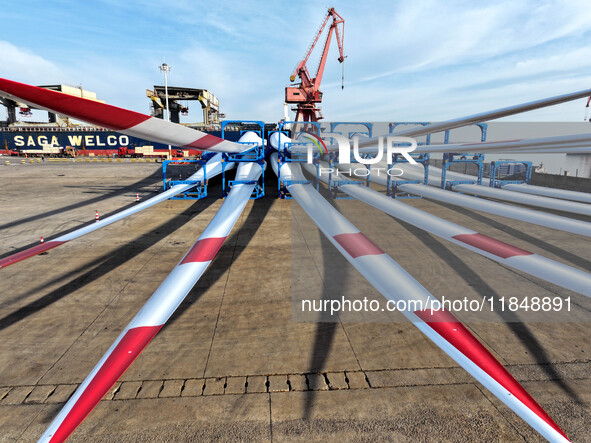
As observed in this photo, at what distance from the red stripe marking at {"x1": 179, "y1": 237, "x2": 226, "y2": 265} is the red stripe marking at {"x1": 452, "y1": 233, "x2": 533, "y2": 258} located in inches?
124

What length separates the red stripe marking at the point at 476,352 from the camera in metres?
2.03

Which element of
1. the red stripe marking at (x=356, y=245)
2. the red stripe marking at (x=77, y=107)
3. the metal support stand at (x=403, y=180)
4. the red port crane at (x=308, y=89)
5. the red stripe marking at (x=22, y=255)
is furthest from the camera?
the red port crane at (x=308, y=89)

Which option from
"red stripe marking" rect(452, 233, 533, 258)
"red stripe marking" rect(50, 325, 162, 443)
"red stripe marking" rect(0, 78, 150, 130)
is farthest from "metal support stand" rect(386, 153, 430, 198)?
"red stripe marking" rect(50, 325, 162, 443)

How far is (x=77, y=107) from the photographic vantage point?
2646 mm

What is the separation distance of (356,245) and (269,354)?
3.97 meters

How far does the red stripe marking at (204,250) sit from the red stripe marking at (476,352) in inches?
98.1

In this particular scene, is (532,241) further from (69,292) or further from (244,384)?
(69,292)

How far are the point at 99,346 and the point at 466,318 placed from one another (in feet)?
28.8

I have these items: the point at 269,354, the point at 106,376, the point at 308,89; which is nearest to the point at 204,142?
the point at 106,376

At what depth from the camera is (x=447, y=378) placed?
19.2 feet

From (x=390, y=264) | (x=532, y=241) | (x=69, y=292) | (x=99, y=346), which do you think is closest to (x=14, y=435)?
(x=99, y=346)

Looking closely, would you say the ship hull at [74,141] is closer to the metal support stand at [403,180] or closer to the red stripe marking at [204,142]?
the metal support stand at [403,180]

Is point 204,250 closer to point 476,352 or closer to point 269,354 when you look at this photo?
point 476,352

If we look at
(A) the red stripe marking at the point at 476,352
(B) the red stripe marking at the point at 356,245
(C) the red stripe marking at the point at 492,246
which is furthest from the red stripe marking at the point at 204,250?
(C) the red stripe marking at the point at 492,246
